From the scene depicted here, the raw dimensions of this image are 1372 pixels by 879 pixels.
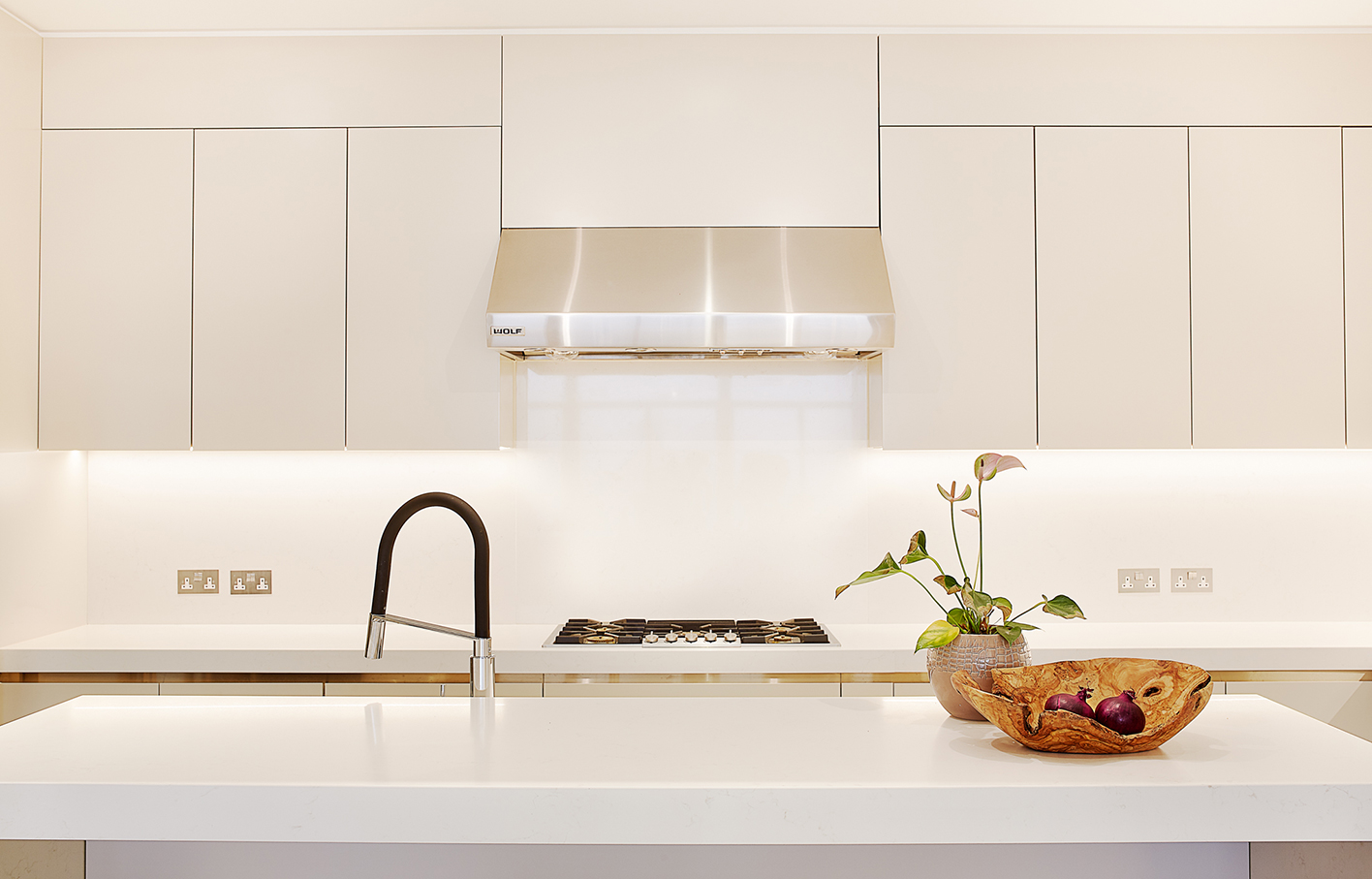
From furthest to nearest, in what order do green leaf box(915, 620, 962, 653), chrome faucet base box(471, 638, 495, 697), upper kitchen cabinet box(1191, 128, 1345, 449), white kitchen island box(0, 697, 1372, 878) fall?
upper kitchen cabinet box(1191, 128, 1345, 449) → chrome faucet base box(471, 638, 495, 697) → green leaf box(915, 620, 962, 653) → white kitchen island box(0, 697, 1372, 878)

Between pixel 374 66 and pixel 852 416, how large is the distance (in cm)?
190

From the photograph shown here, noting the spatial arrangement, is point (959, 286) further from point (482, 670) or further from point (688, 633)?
point (482, 670)

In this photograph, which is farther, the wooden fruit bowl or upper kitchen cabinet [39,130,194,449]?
upper kitchen cabinet [39,130,194,449]

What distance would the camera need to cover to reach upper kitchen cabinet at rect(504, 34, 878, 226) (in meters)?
2.86

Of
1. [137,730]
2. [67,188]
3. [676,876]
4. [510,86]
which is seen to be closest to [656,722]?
[676,876]

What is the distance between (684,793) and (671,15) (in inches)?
93.3

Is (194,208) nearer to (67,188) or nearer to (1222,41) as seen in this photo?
(67,188)

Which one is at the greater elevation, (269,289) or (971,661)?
(269,289)

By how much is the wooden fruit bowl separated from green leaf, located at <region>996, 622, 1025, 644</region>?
0.05 metres

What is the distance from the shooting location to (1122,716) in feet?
3.92

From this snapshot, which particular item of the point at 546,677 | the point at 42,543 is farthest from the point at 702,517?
the point at 42,543

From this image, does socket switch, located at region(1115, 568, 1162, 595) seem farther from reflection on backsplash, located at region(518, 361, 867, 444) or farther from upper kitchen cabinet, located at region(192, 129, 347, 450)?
upper kitchen cabinet, located at region(192, 129, 347, 450)

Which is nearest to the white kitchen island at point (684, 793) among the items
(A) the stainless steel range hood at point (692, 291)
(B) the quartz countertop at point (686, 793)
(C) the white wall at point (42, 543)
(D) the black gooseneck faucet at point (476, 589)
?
(B) the quartz countertop at point (686, 793)

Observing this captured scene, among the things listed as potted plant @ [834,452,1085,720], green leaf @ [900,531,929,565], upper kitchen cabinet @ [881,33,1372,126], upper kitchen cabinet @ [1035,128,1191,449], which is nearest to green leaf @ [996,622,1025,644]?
potted plant @ [834,452,1085,720]
